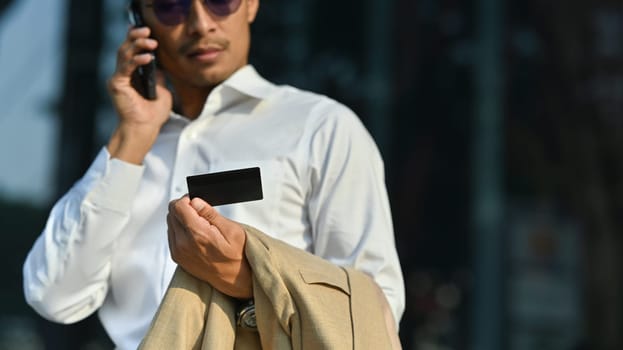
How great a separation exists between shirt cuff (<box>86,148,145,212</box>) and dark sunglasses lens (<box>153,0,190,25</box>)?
0.97ft

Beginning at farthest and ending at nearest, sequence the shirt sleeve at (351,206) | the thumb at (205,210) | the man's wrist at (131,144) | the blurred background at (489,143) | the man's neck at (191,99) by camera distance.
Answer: the blurred background at (489,143) → the man's neck at (191,99) → the man's wrist at (131,144) → the shirt sleeve at (351,206) → the thumb at (205,210)

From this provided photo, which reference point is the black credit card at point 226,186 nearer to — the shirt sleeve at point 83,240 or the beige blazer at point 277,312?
the beige blazer at point 277,312

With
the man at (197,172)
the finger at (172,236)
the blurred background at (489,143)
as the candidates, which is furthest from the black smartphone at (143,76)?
the blurred background at (489,143)

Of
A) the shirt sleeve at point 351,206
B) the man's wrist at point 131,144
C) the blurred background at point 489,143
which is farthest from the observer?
the blurred background at point 489,143

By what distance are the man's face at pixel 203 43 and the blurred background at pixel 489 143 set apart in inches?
152

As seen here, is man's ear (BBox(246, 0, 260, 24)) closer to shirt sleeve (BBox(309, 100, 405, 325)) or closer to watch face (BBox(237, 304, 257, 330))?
shirt sleeve (BBox(309, 100, 405, 325))

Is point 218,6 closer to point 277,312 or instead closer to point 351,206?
point 351,206

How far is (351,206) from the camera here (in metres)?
2.01

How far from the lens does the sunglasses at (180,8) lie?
212cm

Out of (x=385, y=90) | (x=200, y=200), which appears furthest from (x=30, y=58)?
(x=200, y=200)

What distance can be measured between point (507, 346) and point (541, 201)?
33.0 inches

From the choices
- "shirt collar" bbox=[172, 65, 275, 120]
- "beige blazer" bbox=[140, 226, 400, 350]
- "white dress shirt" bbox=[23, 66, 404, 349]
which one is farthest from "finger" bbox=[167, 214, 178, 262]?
"shirt collar" bbox=[172, 65, 275, 120]

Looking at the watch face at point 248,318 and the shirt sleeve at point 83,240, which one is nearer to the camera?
the watch face at point 248,318

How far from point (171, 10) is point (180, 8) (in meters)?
0.02
